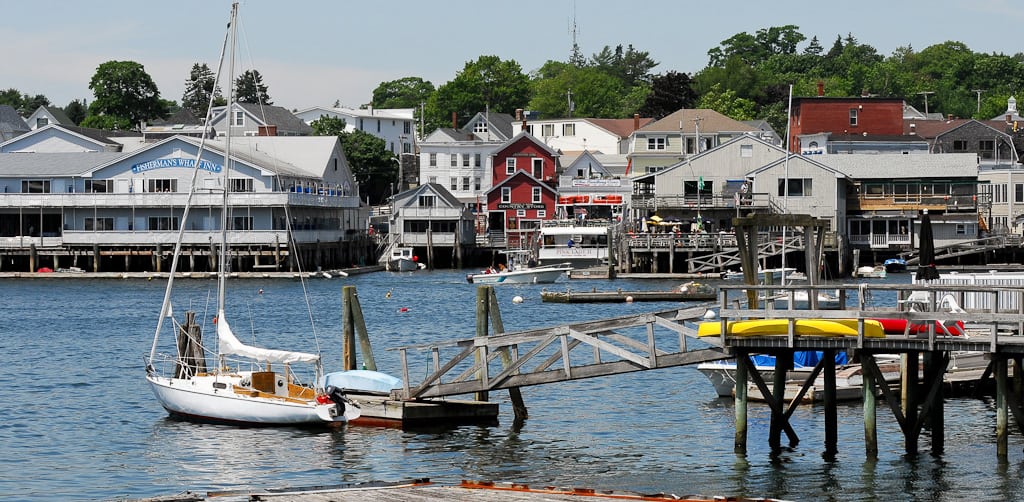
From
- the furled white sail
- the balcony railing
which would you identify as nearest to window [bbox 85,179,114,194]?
the balcony railing

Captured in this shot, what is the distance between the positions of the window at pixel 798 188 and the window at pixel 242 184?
1465 inches

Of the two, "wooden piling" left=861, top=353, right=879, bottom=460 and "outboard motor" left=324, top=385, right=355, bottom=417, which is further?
"outboard motor" left=324, top=385, right=355, bottom=417

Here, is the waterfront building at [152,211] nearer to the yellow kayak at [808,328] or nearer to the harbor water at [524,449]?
the harbor water at [524,449]

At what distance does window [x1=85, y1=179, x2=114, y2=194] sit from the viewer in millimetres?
106188

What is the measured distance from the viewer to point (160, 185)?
105438 millimetres

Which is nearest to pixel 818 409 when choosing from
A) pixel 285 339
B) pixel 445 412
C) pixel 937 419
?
pixel 937 419

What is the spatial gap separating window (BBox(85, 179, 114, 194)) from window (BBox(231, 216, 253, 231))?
9.69 m

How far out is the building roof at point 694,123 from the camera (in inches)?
5074

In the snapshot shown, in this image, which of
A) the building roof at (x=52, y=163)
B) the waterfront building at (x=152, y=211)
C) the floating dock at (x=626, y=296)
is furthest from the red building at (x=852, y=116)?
the building roof at (x=52, y=163)

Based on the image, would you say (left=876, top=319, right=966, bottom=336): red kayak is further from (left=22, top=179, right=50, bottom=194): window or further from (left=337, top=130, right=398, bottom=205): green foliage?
(left=337, top=130, right=398, bottom=205): green foliage

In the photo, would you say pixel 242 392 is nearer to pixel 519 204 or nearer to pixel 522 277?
pixel 522 277

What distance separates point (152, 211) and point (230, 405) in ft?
238

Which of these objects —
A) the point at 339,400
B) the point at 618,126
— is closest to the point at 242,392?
the point at 339,400

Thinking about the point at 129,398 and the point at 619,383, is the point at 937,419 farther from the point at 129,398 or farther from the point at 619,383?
the point at 129,398
